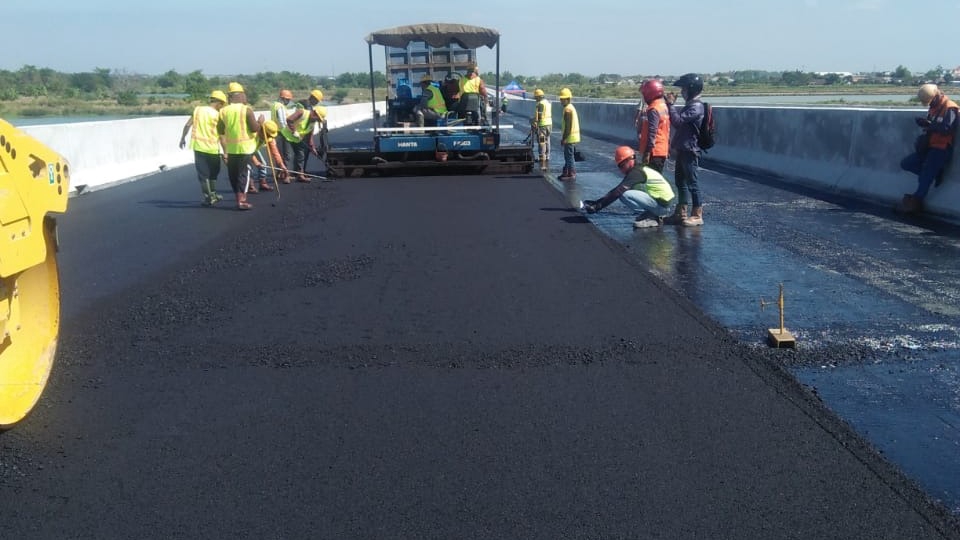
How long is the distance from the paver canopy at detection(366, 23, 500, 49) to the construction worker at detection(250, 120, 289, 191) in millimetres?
3152

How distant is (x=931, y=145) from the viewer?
1109 centimetres

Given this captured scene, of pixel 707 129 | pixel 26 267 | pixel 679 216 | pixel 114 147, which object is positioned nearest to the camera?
pixel 26 267

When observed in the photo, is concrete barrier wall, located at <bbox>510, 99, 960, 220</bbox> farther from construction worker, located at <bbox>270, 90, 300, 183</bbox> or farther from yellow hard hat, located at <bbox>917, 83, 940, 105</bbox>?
construction worker, located at <bbox>270, 90, 300, 183</bbox>

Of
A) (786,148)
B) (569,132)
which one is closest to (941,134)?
(786,148)

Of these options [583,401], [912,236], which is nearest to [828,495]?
[583,401]

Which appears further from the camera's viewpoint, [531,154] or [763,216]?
[531,154]

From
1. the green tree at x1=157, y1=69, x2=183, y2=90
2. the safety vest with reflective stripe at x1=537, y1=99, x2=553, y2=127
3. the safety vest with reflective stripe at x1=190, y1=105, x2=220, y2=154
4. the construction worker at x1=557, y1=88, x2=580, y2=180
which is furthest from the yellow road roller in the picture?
the green tree at x1=157, y1=69, x2=183, y2=90

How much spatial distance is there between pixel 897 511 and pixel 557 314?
11.5 ft

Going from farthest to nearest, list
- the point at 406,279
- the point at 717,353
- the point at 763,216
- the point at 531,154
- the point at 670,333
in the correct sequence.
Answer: the point at 531,154
the point at 763,216
the point at 406,279
the point at 670,333
the point at 717,353

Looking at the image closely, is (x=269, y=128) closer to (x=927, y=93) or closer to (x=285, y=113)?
(x=285, y=113)

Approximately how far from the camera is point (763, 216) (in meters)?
11.9

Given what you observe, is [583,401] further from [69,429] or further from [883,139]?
[883,139]

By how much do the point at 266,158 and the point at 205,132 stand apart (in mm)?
5624

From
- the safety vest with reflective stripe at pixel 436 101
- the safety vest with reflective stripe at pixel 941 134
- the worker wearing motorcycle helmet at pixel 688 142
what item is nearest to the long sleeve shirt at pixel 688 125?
the worker wearing motorcycle helmet at pixel 688 142
